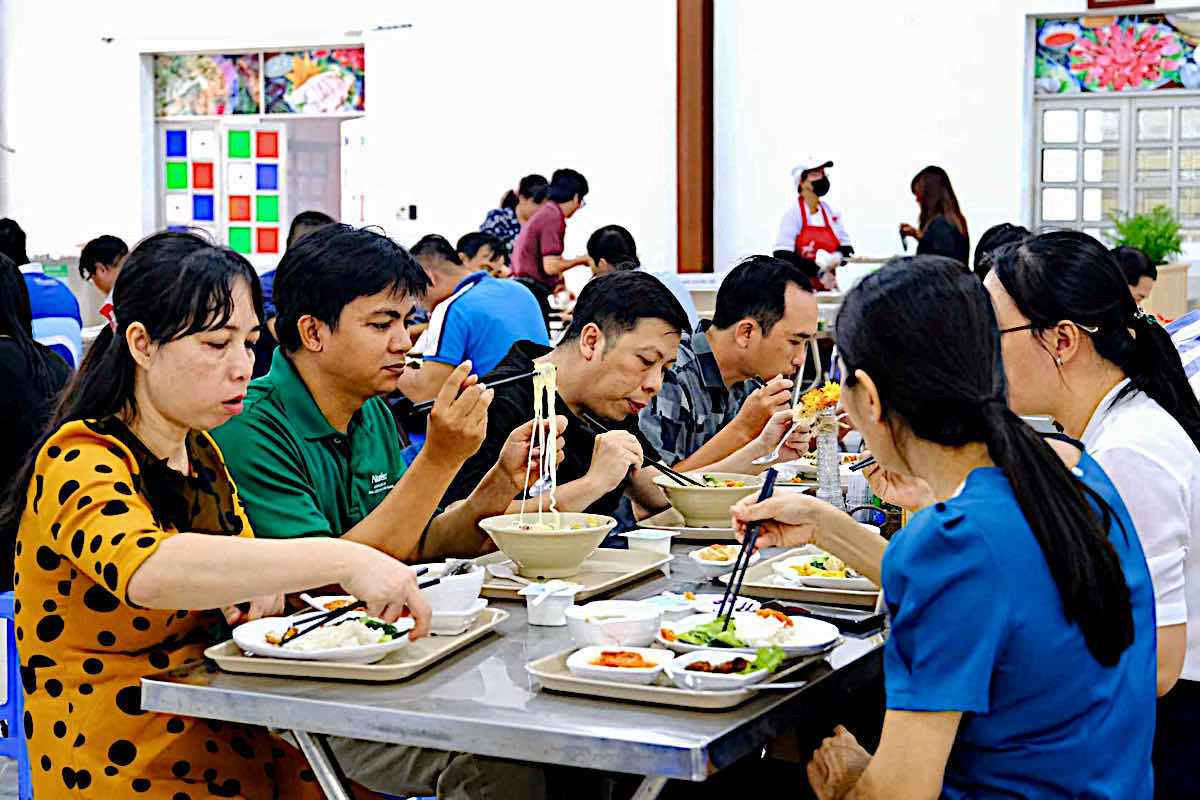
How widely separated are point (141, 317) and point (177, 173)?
1094cm

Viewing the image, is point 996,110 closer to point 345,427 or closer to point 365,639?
point 345,427

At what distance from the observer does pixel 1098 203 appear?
1111cm

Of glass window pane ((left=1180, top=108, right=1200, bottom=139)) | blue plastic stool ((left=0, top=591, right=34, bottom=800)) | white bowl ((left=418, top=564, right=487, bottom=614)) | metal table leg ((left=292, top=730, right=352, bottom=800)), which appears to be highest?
glass window pane ((left=1180, top=108, right=1200, bottom=139))

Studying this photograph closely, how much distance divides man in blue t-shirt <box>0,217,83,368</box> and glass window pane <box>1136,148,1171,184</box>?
771 centimetres

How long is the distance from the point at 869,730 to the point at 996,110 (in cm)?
875

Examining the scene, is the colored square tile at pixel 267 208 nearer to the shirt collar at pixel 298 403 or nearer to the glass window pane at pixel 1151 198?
the glass window pane at pixel 1151 198

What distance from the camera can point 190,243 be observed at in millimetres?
2295

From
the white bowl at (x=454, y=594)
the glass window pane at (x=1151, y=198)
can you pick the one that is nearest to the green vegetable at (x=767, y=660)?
the white bowl at (x=454, y=594)

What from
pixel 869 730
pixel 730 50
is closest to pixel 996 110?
pixel 730 50

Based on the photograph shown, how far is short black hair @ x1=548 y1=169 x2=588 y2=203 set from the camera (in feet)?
32.5

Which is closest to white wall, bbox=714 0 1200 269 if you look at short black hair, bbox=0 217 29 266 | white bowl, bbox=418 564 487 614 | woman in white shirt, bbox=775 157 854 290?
woman in white shirt, bbox=775 157 854 290

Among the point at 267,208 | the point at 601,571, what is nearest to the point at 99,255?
the point at 267,208

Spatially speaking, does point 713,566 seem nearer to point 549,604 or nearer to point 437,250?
point 549,604

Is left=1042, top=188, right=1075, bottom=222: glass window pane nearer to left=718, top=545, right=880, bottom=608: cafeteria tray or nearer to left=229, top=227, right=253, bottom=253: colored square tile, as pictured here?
left=229, top=227, right=253, bottom=253: colored square tile
